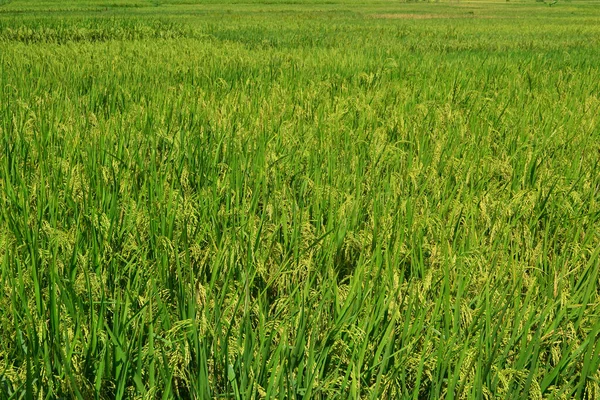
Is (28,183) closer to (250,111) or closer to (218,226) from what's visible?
(218,226)

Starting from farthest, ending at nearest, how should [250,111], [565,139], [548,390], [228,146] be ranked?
1. [250,111]
2. [565,139]
3. [228,146]
4. [548,390]

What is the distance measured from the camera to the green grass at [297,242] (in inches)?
41.1

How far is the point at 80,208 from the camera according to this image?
74.4 inches

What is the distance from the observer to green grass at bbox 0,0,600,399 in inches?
41.1

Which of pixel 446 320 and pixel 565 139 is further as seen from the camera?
pixel 565 139

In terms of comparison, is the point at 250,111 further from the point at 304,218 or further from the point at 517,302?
the point at 517,302

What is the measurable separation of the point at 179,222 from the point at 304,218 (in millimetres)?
471

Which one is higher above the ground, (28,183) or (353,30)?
(353,30)

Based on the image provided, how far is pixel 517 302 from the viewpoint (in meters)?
1.25

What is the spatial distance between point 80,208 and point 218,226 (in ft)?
1.97

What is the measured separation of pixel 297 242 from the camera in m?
1.58

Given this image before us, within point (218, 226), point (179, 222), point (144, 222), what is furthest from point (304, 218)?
point (144, 222)

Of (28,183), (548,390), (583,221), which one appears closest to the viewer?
(548,390)

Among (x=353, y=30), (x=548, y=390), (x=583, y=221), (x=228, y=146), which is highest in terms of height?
(x=353, y=30)
